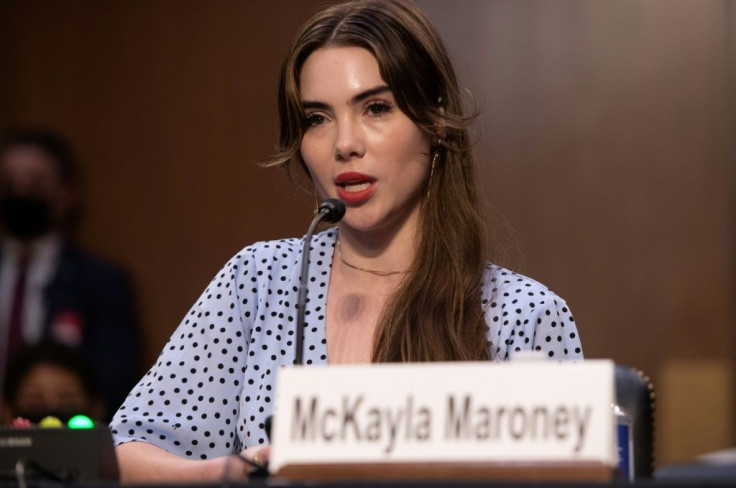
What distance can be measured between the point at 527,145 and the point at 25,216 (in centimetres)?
195

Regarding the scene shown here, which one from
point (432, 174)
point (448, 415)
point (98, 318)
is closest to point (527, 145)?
point (98, 318)

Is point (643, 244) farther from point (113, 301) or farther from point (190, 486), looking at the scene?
point (190, 486)

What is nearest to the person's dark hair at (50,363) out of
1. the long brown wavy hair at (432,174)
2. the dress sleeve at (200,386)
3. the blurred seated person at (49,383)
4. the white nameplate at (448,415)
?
the blurred seated person at (49,383)

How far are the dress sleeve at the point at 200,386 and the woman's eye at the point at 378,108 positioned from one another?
431mm

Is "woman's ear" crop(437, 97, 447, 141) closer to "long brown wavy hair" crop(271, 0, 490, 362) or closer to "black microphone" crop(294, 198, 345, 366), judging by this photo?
"long brown wavy hair" crop(271, 0, 490, 362)

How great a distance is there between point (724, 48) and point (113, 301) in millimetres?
2462

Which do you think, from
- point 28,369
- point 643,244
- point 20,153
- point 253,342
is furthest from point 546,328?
point 20,153

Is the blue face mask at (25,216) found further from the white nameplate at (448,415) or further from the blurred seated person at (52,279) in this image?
the white nameplate at (448,415)

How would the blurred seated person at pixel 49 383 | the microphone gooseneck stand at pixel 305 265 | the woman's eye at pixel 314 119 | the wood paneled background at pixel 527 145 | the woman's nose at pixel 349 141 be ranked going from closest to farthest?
1. the microphone gooseneck stand at pixel 305 265
2. the woman's nose at pixel 349 141
3. the woman's eye at pixel 314 119
4. the blurred seated person at pixel 49 383
5. the wood paneled background at pixel 527 145

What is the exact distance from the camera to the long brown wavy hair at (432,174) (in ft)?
7.56

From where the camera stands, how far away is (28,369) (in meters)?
3.84

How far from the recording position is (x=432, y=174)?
2457 millimetres

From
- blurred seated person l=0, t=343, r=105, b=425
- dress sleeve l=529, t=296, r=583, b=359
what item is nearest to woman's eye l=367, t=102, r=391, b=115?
dress sleeve l=529, t=296, r=583, b=359

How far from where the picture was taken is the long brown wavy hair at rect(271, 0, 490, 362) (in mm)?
2305
